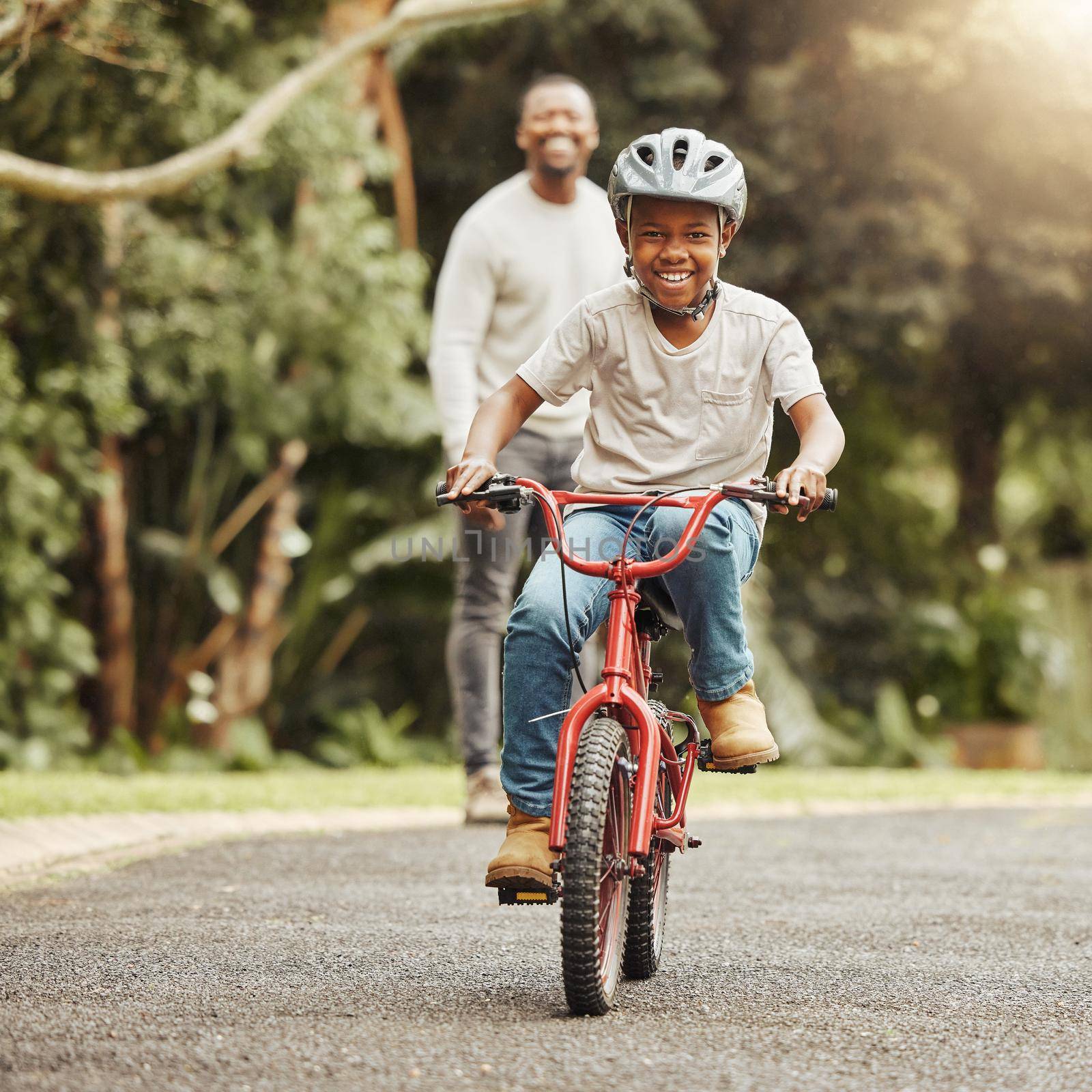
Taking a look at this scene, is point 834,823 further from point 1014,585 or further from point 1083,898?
point 1014,585

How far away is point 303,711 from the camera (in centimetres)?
1290

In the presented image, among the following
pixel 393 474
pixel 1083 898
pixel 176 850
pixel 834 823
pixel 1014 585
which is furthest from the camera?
pixel 1014 585

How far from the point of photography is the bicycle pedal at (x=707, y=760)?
11.3 ft

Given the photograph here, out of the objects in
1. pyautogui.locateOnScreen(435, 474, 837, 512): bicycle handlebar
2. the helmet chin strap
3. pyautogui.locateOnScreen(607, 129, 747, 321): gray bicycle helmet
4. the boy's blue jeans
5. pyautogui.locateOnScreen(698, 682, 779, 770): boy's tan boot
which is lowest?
pyautogui.locateOnScreen(698, 682, 779, 770): boy's tan boot

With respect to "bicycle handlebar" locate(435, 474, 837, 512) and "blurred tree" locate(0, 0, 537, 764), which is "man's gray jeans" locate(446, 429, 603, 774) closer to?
"bicycle handlebar" locate(435, 474, 837, 512)

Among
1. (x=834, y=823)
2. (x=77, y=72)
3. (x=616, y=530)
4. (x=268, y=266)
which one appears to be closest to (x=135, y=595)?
(x=268, y=266)

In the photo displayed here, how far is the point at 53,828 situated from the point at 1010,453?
534 inches

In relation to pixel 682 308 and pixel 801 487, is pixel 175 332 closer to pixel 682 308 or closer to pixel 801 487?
pixel 682 308

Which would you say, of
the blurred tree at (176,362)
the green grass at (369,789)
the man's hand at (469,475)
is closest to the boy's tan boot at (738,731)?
the man's hand at (469,475)

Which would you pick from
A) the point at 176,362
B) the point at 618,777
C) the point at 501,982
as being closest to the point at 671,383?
the point at 618,777

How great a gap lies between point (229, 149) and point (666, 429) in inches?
181

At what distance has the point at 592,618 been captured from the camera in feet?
11.1

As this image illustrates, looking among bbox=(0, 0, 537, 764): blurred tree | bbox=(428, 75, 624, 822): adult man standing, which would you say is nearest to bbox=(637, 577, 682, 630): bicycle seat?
bbox=(428, 75, 624, 822): adult man standing

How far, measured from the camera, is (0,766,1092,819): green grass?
6711 mm
